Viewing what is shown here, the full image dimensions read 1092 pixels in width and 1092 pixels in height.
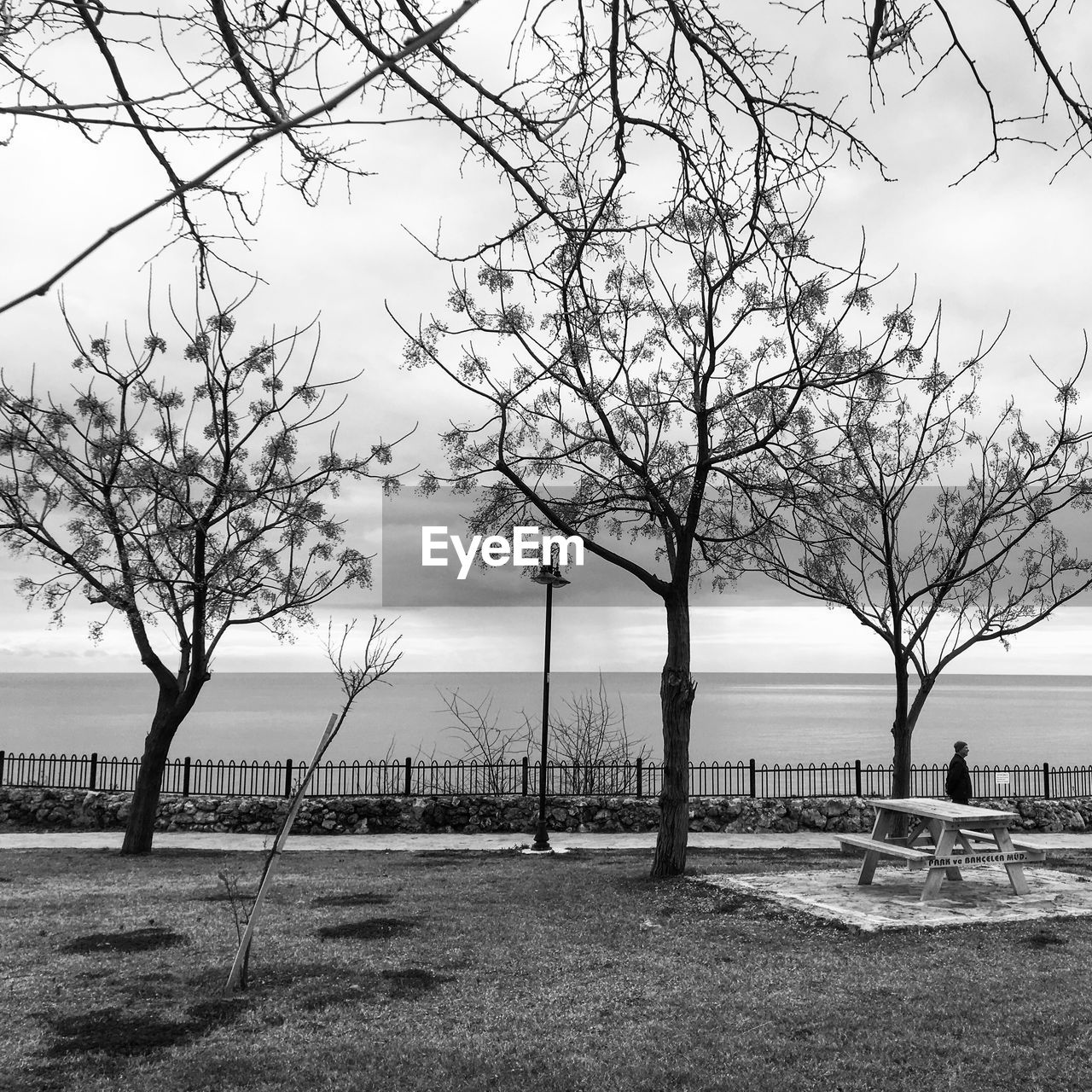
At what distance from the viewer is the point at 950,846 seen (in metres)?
11.1

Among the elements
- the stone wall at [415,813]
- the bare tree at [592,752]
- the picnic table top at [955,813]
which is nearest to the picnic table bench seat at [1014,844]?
the picnic table top at [955,813]

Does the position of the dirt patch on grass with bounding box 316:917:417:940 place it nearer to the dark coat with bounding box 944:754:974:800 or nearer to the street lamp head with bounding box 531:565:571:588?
the street lamp head with bounding box 531:565:571:588

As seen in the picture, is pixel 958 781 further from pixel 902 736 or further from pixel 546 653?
pixel 546 653

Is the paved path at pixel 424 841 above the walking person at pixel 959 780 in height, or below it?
below

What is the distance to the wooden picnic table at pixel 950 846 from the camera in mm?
10961

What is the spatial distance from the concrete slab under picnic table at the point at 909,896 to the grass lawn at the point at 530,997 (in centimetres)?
41

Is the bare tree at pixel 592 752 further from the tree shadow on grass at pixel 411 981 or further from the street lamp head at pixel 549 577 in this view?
the tree shadow on grass at pixel 411 981

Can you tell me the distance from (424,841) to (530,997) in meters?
12.6

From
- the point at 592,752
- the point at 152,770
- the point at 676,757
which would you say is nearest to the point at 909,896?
the point at 676,757

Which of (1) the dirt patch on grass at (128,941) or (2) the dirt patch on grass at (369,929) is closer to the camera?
(1) the dirt patch on grass at (128,941)

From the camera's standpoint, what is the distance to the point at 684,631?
13.0 metres

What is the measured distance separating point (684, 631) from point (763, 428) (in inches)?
108

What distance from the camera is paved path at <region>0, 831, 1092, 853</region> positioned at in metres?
18.3

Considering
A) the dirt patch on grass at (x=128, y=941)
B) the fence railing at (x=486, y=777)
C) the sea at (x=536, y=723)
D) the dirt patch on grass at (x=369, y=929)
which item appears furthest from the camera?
the sea at (x=536, y=723)
